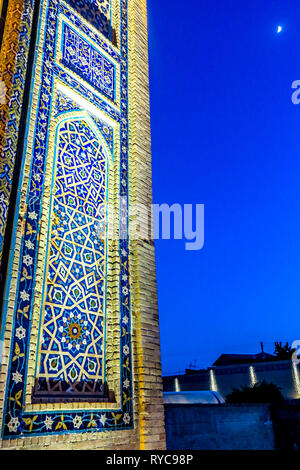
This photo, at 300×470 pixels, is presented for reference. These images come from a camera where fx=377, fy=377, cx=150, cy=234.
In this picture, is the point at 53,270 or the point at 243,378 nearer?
the point at 53,270

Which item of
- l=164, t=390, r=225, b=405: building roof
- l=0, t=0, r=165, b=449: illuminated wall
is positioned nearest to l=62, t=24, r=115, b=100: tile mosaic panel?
l=0, t=0, r=165, b=449: illuminated wall

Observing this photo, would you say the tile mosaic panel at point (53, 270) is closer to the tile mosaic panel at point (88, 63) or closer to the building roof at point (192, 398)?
the tile mosaic panel at point (88, 63)

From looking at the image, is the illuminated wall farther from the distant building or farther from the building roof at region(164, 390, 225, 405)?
the distant building

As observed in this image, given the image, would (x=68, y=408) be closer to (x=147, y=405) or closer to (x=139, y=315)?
(x=147, y=405)

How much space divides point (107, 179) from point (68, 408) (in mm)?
2110

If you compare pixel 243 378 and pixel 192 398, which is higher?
pixel 243 378

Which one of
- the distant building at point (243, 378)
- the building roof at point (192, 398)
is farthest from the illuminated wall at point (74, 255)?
the distant building at point (243, 378)

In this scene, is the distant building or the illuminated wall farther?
the distant building

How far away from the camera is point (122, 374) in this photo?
3088 mm

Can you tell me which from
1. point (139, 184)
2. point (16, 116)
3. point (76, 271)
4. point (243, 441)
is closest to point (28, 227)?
point (76, 271)

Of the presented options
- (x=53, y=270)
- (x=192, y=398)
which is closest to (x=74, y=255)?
(x=53, y=270)

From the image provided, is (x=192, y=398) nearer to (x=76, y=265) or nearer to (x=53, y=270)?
(x=76, y=265)

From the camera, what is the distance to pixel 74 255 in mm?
3123

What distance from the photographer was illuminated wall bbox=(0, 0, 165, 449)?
253 cm
